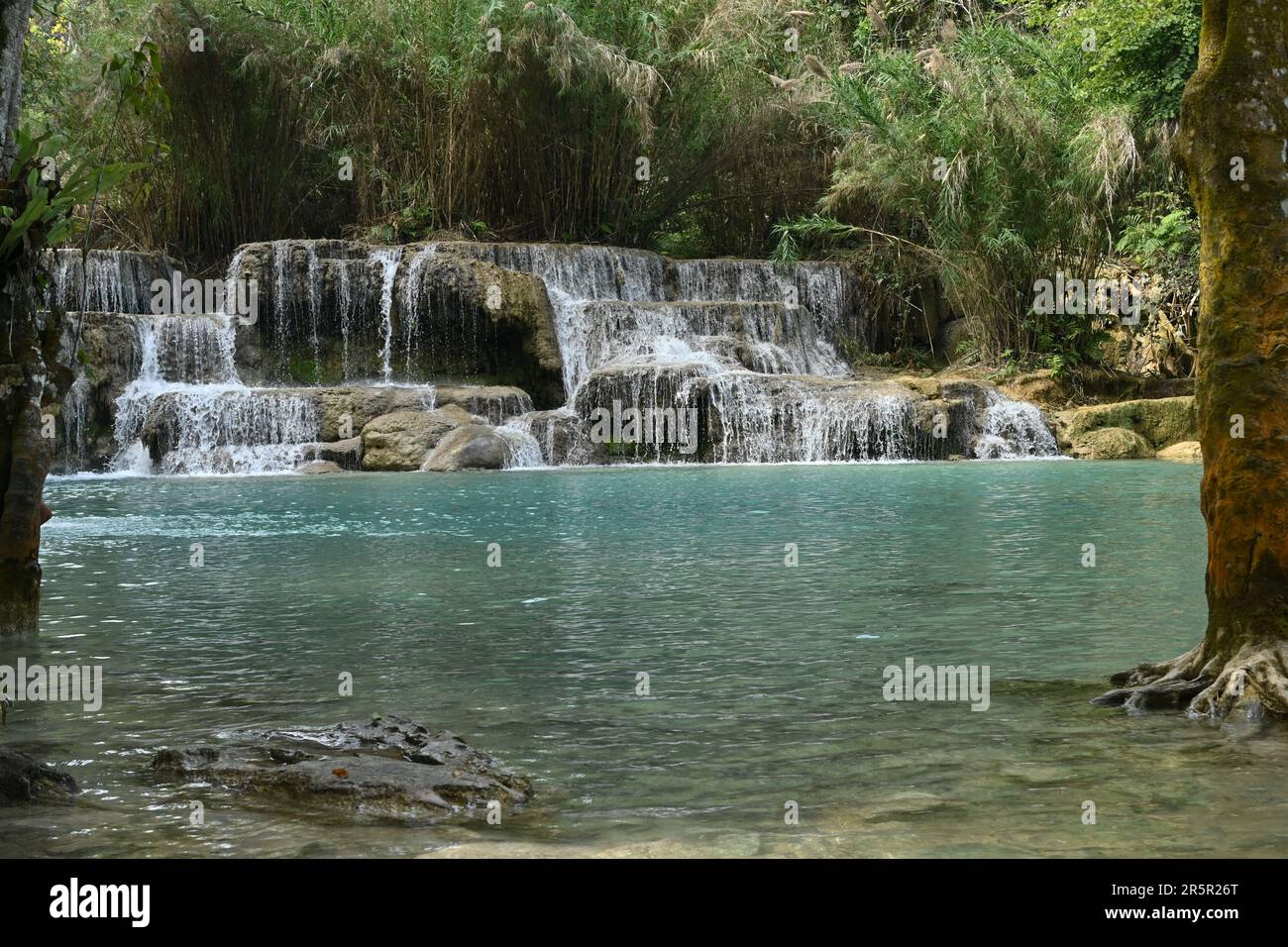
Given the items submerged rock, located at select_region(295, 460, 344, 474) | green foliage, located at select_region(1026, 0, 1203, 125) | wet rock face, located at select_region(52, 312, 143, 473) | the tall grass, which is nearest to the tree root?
submerged rock, located at select_region(295, 460, 344, 474)

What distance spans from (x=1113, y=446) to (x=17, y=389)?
1601cm

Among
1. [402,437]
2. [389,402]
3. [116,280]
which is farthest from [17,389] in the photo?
[116,280]

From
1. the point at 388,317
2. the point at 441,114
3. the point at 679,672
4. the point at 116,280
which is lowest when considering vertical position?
the point at 679,672

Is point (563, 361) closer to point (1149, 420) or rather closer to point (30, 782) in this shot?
point (1149, 420)

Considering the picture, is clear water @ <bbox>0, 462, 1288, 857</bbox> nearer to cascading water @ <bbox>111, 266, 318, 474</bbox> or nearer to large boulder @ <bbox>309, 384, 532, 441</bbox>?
cascading water @ <bbox>111, 266, 318, 474</bbox>

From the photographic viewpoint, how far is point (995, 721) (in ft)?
13.2

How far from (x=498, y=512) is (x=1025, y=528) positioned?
4.23 metres

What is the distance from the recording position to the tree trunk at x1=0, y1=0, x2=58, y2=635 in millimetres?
5258

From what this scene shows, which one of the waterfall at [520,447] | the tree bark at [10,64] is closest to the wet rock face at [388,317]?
the waterfall at [520,447]

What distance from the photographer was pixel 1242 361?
4.15 m

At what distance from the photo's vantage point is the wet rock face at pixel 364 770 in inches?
127

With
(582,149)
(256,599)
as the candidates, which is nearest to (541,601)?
→ (256,599)

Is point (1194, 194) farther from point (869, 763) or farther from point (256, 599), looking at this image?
point (256, 599)

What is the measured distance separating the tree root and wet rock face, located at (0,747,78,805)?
297cm
